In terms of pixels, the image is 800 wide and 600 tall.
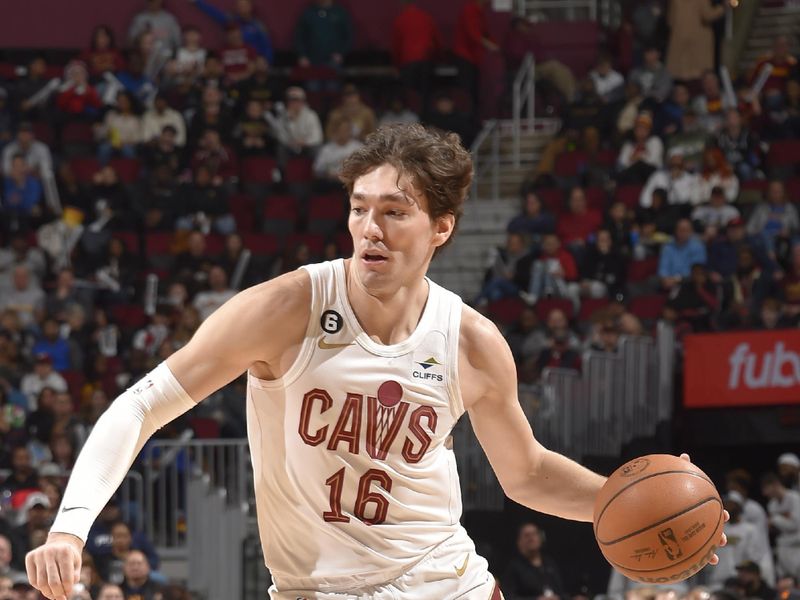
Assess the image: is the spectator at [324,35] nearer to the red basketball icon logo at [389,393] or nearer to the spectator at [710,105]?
the spectator at [710,105]

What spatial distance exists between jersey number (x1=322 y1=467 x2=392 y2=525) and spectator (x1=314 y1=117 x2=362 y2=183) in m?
12.0

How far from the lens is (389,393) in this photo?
4441mm

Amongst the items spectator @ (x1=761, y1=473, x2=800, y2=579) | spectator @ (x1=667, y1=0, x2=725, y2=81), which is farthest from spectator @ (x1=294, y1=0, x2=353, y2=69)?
spectator @ (x1=761, y1=473, x2=800, y2=579)

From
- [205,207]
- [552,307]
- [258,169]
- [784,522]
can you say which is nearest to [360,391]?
[784,522]

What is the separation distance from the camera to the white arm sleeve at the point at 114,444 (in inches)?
158

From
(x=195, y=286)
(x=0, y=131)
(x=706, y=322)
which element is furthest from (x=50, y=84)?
(x=706, y=322)

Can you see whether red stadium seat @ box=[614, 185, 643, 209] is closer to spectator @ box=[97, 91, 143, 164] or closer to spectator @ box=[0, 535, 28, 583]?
spectator @ box=[97, 91, 143, 164]

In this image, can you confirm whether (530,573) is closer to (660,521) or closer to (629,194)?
(629,194)

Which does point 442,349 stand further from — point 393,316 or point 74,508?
point 74,508

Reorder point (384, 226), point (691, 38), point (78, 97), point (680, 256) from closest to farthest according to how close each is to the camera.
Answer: point (384, 226), point (680, 256), point (78, 97), point (691, 38)

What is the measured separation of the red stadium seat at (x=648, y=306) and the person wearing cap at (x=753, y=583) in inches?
141

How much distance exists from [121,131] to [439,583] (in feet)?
42.8

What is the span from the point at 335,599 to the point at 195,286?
34.0 feet

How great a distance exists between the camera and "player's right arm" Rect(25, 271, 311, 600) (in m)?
4.02
